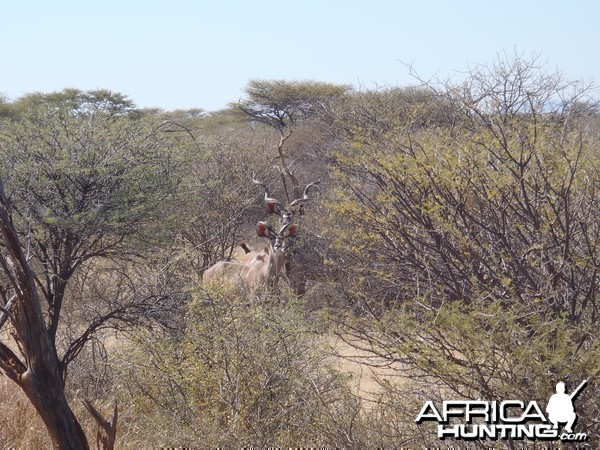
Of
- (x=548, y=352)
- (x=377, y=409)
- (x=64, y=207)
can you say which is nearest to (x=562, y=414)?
(x=548, y=352)

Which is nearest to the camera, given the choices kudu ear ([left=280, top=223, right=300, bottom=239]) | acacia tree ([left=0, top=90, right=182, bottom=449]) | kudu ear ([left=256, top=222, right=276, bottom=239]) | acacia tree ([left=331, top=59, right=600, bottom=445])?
acacia tree ([left=331, top=59, right=600, bottom=445])

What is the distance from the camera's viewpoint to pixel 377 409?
5.22 metres

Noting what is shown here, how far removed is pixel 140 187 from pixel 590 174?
3910mm

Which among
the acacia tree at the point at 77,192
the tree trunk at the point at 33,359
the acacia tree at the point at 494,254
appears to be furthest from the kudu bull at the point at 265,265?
the tree trunk at the point at 33,359

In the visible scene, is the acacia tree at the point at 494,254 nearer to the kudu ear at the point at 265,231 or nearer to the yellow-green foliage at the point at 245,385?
the yellow-green foliage at the point at 245,385

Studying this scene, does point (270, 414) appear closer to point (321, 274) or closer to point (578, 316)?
point (578, 316)

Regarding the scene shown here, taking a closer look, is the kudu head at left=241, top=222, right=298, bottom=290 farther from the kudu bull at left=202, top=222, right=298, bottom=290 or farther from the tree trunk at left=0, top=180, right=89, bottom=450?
the tree trunk at left=0, top=180, right=89, bottom=450

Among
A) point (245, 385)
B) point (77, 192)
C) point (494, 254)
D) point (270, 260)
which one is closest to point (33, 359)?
point (245, 385)

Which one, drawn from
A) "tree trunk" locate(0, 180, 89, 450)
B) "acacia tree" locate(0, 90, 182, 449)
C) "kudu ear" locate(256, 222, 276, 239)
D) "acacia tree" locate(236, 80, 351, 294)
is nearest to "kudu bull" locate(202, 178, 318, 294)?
"kudu ear" locate(256, 222, 276, 239)

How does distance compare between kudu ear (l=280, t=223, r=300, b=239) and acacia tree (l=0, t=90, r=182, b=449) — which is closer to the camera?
acacia tree (l=0, t=90, r=182, b=449)

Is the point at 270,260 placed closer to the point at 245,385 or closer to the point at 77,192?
the point at 77,192

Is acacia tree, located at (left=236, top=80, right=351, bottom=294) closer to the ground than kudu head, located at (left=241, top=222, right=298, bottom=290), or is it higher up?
higher up

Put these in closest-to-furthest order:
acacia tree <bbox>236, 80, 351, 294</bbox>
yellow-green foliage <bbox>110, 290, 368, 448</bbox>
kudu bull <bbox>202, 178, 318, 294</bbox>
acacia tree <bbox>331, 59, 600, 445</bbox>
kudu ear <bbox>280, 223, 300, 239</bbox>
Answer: acacia tree <bbox>331, 59, 600, 445</bbox> < yellow-green foliage <bbox>110, 290, 368, 448</bbox> < kudu bull <bbox>202, 178, 318, 294</bbox> < kudu ear <bbox>280, 223, 300, 239</bbox> < acacia tree <bbox>236, 80, 351, 294</bbox>

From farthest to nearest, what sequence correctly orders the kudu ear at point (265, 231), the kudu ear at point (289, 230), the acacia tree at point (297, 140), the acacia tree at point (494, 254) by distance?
1. the acacia tree at point (297, 140)
2. the kudu ear at point (289, 230)
3. the kudu ear at point (265, 231)
4. the acacia tree at point (494, 254)
